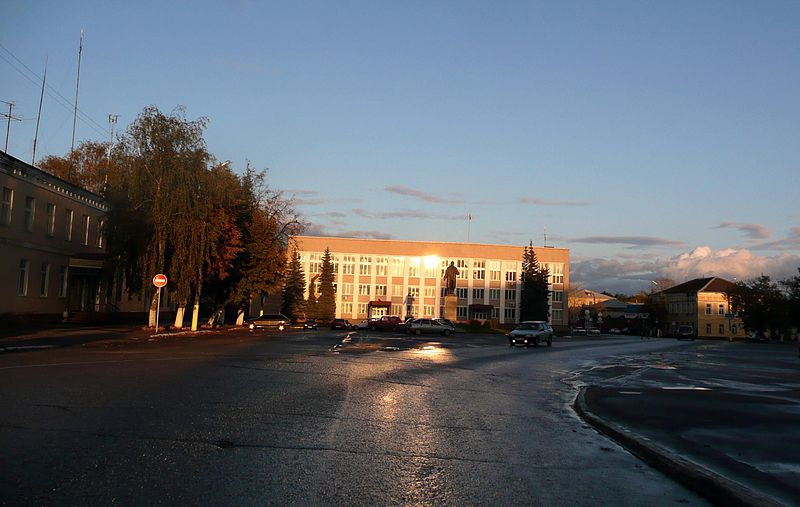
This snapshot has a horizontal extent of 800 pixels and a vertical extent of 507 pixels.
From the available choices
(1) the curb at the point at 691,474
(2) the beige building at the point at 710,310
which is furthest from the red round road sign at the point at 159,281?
(2) the beige building at the point at 710,310

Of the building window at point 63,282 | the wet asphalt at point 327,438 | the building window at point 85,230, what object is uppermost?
the building window at point 85,230

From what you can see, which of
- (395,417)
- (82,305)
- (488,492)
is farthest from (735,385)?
(82,305)

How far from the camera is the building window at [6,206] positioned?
36.6m

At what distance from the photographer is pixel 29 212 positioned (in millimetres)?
39656

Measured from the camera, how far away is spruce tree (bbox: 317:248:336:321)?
339 feet

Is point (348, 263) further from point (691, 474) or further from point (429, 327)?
point (691, 474)

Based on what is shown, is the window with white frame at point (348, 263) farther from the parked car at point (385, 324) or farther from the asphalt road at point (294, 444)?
the asphalt road at point (294, 444)

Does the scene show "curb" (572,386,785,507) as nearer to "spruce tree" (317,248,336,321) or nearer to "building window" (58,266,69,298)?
"building window" (58,266,69,298)

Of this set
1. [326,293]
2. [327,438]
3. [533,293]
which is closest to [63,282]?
[327,438]

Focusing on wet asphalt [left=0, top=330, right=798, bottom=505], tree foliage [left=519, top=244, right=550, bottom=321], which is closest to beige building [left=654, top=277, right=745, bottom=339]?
tree foliage [left=519, top=244, right=550, bottom=321]

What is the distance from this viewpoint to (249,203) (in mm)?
50312

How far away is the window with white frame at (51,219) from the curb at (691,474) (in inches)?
1596

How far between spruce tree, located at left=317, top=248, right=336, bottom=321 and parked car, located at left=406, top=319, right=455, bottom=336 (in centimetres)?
4522

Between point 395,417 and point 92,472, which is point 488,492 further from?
point 395,417
